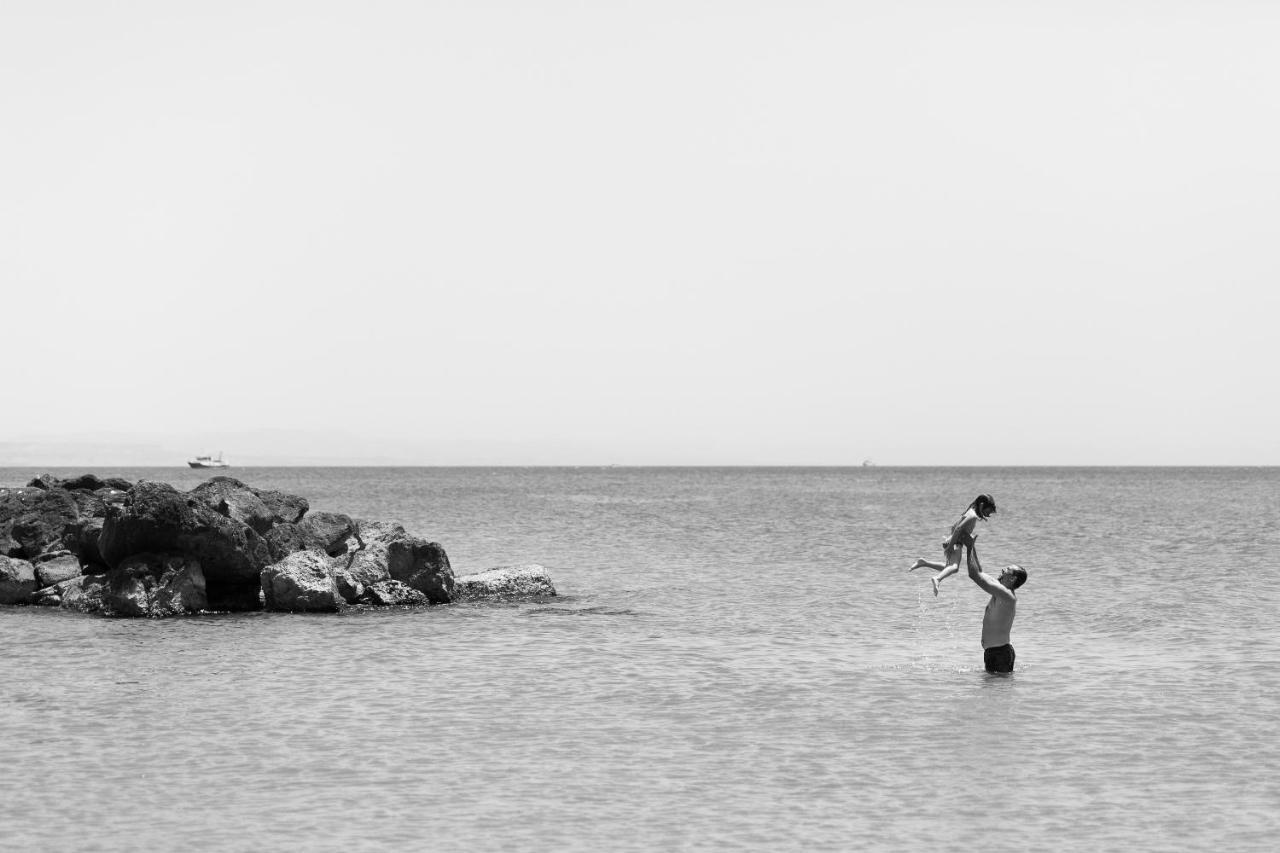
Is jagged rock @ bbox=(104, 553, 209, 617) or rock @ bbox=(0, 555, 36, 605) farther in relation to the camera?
rock @ bbox=(0, 555, 36, 605)

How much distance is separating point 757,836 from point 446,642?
14.2 meters

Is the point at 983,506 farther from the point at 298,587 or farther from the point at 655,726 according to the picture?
the point at 298,587

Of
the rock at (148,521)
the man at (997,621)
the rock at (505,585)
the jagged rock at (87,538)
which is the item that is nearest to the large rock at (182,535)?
the rock at (148,521)

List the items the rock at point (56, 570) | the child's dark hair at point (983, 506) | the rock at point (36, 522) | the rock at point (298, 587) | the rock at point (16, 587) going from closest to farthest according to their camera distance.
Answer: the child's dark hair at point (983, 506) → the rock at point (298, 587) → the rock at point (16, 587) → the rock at point (56, 570) → the rock at point (36, 522)

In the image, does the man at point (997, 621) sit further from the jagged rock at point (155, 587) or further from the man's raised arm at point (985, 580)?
the jagged rock at point (155, 587)

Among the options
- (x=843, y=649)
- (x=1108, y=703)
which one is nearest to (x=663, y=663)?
(x=843, y=649)

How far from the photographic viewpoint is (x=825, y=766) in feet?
51.0

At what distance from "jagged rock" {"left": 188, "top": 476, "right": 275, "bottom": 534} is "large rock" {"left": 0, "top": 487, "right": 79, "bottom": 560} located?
20.7ft

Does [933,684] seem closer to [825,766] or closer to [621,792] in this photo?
[825,766]

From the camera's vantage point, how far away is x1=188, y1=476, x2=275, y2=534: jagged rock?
31.9 metres

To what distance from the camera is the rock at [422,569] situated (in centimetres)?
3272

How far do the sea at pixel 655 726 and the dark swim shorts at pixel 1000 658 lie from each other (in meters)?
0.28

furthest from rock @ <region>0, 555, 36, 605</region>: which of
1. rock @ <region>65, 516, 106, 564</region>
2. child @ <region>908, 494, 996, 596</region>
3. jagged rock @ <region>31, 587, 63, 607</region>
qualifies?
child @ <region>908, 494, 996, 596</region>

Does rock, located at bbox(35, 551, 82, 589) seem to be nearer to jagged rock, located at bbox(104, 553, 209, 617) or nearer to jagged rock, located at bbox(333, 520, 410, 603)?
jagged rock, located at bbox(104, 553, 209, 617)
